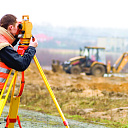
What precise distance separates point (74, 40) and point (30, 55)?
55.5 meters

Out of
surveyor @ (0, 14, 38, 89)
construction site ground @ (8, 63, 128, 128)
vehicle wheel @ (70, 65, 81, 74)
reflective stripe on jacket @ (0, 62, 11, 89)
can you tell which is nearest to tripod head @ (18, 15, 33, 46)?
surveyor @ (0, 14, 38, 89)

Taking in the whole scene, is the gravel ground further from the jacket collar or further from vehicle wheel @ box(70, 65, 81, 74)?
vehicle wheel @ box(70, 65, 81, 74)

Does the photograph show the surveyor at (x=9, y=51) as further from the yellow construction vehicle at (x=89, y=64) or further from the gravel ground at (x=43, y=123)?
the yellow construction vehicle at (x=89, y=64)

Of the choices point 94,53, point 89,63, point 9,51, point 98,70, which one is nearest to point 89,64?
point 89,63

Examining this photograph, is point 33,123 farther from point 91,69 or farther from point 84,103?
point 91,69

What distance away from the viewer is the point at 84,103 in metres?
11.6

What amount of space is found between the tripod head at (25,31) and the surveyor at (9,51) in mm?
56

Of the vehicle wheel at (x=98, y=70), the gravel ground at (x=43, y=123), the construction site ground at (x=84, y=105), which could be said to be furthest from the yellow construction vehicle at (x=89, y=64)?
the gravel ground at (x=43, y=123)

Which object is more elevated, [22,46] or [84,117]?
[22,46]

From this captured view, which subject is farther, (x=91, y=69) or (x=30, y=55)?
(x=91, y=69)

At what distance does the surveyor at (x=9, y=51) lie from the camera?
393cm

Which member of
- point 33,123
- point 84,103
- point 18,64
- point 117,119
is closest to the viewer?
point 18,64

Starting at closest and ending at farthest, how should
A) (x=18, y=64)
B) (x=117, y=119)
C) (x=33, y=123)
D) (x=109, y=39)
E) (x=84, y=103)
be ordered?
(x=18, y=64), (x=33, y=123), (x=117, y=119), (x=84, y=103), (x=109, y=39)

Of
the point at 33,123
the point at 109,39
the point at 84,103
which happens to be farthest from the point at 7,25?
the point at 109,39
